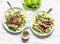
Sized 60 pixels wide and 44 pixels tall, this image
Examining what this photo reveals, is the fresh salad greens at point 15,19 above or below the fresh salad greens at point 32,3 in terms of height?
below

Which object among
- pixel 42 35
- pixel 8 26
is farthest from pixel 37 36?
pixel 8 26

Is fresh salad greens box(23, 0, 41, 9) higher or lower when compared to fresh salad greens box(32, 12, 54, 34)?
higher

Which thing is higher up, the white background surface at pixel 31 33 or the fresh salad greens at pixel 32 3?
the fresh salad greens at pixel 32 3

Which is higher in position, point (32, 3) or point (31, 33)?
point (32, 3)

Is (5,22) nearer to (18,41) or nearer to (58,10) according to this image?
(18,41)
